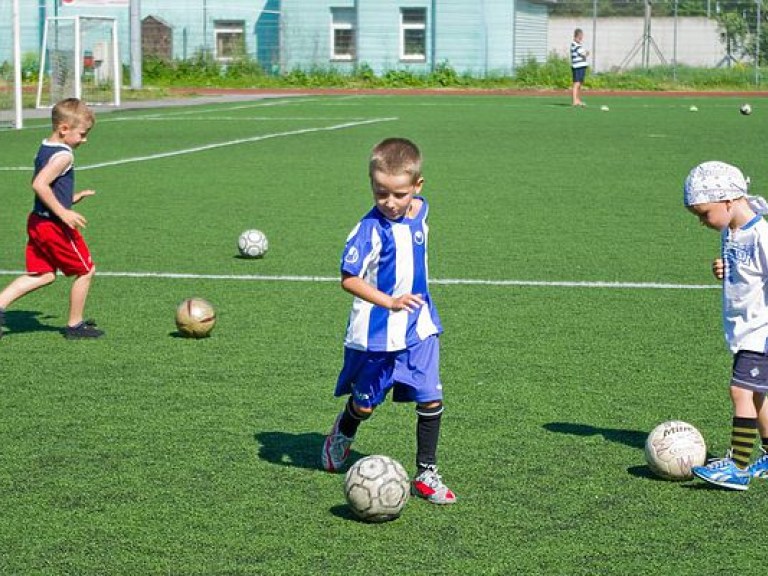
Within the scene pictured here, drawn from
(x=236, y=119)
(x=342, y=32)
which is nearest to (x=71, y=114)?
(x=236, y=119)

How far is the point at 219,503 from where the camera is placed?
533 centimetres

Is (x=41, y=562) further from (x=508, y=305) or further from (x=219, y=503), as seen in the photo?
(x=508, y=305)

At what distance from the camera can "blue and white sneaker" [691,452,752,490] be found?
552cm

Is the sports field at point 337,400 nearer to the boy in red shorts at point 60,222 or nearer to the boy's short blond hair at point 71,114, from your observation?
the boy in red shorts at point 60,222

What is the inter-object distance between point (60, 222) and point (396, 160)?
154 inches

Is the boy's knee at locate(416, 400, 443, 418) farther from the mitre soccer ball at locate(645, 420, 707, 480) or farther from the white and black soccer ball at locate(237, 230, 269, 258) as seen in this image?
the white and black soccer ball at locate(237, 230, 269, 258)

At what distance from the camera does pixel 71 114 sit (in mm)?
8352

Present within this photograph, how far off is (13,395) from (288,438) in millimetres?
1635

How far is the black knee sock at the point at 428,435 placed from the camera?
5.52 metres

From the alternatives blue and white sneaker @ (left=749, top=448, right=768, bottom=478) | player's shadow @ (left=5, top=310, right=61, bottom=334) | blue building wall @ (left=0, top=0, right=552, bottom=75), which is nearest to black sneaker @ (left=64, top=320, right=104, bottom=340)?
player's shadow @ (left=5, top=310, right=61, bottom=334)

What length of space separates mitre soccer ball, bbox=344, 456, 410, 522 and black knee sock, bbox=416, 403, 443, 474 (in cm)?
32

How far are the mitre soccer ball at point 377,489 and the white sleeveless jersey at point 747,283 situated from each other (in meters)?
1.55

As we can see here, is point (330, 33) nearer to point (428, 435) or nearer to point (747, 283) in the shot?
point (747, 283)

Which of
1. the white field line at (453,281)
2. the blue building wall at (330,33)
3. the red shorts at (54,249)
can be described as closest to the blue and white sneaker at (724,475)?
the red shorts at (54,249)
